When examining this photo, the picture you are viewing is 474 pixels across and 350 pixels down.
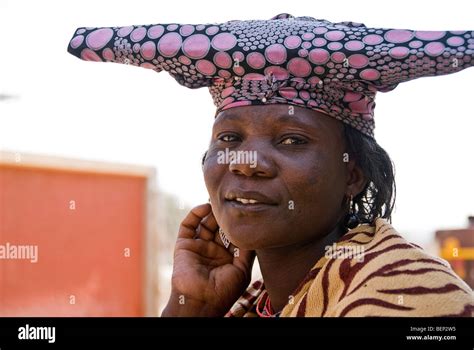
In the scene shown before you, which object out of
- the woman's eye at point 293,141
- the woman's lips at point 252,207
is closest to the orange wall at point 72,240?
the woman's lips at point 252,207

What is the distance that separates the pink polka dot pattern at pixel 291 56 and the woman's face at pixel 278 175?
58 millimetres

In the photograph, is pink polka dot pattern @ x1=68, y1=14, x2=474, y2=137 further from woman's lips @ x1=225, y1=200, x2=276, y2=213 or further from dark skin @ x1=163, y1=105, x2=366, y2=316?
woman's lips @ x1=225, y1=200, x2=276, y2=213

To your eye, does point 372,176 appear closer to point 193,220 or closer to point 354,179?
point 354,179

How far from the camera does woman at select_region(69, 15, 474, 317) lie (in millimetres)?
2053

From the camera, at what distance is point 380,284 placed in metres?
1.95

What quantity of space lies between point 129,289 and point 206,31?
5.52 metres

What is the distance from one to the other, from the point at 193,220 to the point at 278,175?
2.73 ft

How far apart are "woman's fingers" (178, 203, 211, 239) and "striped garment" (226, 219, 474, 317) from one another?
0.82 m
